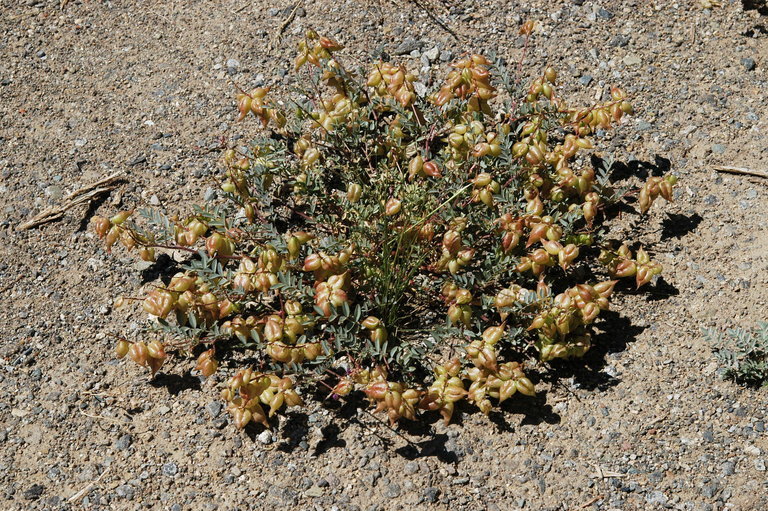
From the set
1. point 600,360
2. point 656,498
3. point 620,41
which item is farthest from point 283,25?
point 656,498

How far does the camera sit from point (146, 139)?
411cm

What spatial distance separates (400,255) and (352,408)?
62cm

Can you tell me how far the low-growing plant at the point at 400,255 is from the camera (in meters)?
3.07

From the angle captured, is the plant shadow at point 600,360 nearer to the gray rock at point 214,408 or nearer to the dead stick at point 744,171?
the dead stick at point 744,171

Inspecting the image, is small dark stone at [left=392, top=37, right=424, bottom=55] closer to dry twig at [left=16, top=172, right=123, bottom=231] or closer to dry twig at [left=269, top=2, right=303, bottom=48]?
dry twig at [left=269, top=2, right=303, bottom=48]

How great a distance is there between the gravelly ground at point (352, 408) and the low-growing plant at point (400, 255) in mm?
194

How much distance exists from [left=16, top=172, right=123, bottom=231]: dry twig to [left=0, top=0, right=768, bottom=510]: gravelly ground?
54 mm

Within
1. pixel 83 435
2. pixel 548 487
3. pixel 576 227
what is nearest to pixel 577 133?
pixel 576 227

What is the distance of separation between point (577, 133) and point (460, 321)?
1.02 m

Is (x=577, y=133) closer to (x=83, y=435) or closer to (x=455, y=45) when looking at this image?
(x=455, y=45)

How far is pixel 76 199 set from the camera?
393 cm

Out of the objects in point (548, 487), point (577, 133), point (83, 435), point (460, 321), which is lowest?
point (548, 487)

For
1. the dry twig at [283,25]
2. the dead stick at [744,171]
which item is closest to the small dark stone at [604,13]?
the dead stick at [744,171]

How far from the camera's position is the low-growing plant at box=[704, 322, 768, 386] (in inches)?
122
